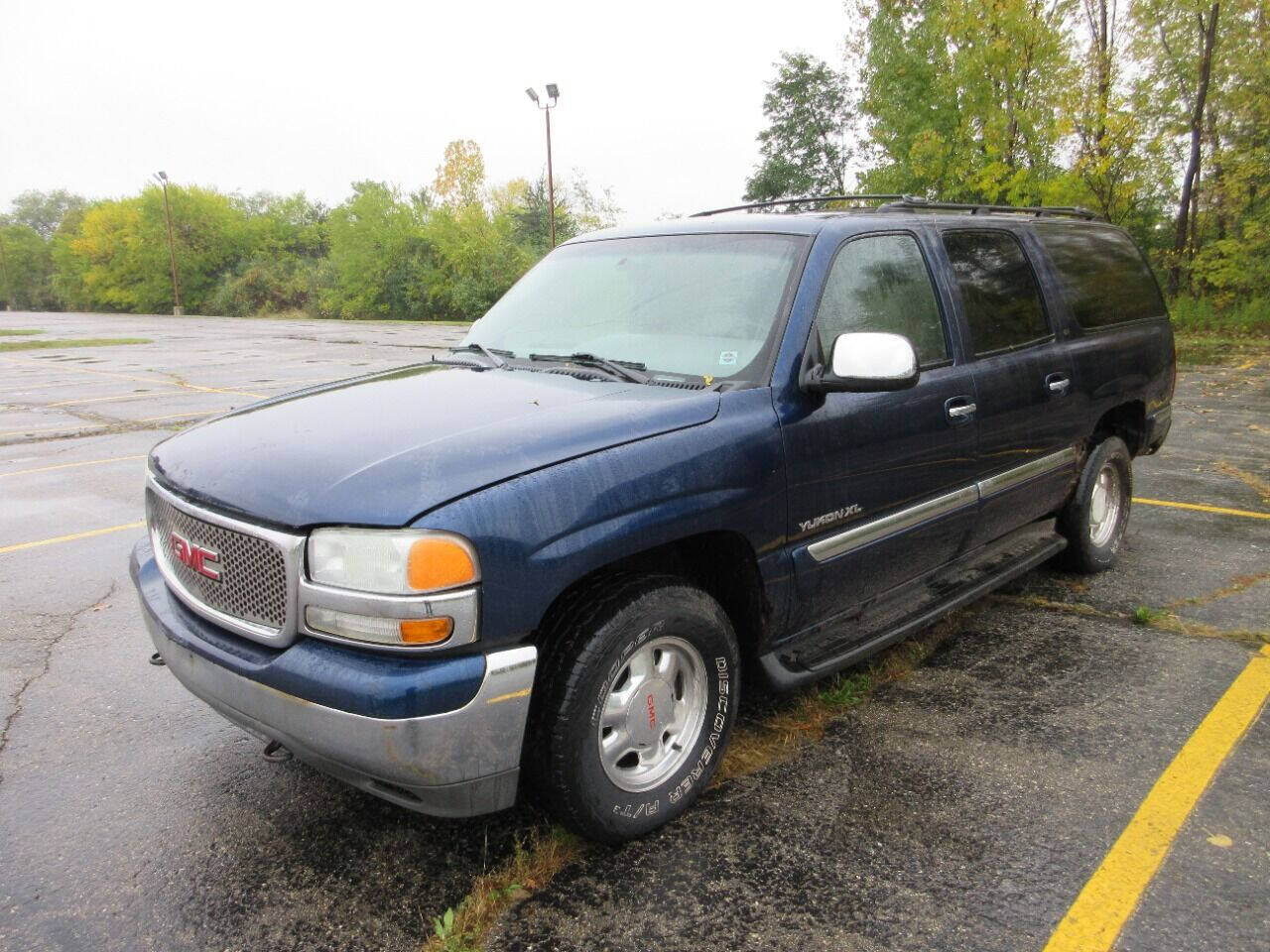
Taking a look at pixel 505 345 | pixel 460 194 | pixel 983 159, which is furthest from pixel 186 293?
pixel 505 345

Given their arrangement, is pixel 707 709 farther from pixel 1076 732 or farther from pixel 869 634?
pixel 1076 732

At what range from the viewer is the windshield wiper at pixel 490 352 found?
3.41 m

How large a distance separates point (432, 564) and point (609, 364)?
1221 mm

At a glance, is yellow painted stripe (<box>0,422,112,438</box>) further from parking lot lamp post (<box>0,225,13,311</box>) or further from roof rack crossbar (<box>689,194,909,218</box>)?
parking lot lamp post (<box>0,225,13,311</box>)

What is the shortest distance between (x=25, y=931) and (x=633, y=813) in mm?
1585

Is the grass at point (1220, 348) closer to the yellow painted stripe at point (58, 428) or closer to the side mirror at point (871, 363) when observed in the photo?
the side mirror at point (871, 363)

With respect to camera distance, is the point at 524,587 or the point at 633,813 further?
the point at 633,813

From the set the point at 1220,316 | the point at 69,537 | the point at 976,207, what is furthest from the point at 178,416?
the point at 1220,316

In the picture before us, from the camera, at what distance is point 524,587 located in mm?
2201

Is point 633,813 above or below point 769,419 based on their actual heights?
below

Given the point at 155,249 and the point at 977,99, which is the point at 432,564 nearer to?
the point at 977,99

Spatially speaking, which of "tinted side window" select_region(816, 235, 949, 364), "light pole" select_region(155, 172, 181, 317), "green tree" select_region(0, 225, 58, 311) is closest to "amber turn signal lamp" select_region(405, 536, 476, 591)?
"tinted side window" select_region(816, 235, 949, 364)

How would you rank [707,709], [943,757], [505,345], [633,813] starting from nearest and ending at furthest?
[633,813] → [707,709] → [943,757] → [505,345]

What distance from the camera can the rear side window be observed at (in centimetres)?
445
